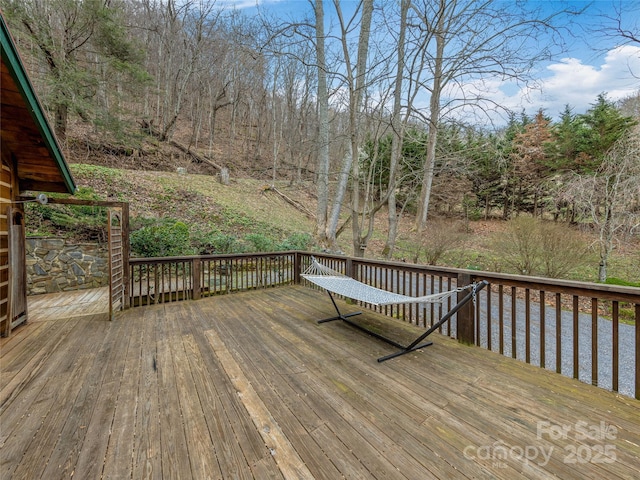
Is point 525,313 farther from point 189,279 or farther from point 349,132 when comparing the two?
point 189,279

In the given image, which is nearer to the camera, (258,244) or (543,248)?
(543,248)

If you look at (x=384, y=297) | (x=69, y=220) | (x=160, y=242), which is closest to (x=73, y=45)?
(x=69, y=220)

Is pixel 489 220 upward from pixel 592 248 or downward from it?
upward

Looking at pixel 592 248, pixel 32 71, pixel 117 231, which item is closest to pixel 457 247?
pixel 592 248

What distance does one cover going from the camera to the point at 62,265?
534 cm

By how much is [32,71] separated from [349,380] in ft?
39.2

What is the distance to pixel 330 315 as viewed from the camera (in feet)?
12.5

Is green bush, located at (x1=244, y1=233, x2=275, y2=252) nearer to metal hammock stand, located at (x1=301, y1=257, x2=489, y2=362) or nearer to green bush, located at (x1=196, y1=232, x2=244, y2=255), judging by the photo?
green bush, located at (x1=196, y1=232, x2=244, y2=255)

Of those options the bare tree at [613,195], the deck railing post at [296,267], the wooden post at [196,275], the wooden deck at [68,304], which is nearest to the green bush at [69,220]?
the wooden deck at [68,304]

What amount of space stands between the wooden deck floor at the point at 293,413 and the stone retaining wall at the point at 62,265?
2850 millimetres

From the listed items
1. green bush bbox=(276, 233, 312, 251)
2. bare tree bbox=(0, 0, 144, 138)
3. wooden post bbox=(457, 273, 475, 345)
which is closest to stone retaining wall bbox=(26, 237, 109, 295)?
green bush bbox=(276, 233, 312, 251)

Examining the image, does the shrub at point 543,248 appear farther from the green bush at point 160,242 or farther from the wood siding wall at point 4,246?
the wood siding wall at point 4,246

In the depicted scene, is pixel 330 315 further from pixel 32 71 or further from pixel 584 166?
pixel 584 166

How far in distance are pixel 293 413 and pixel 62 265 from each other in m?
6.03
